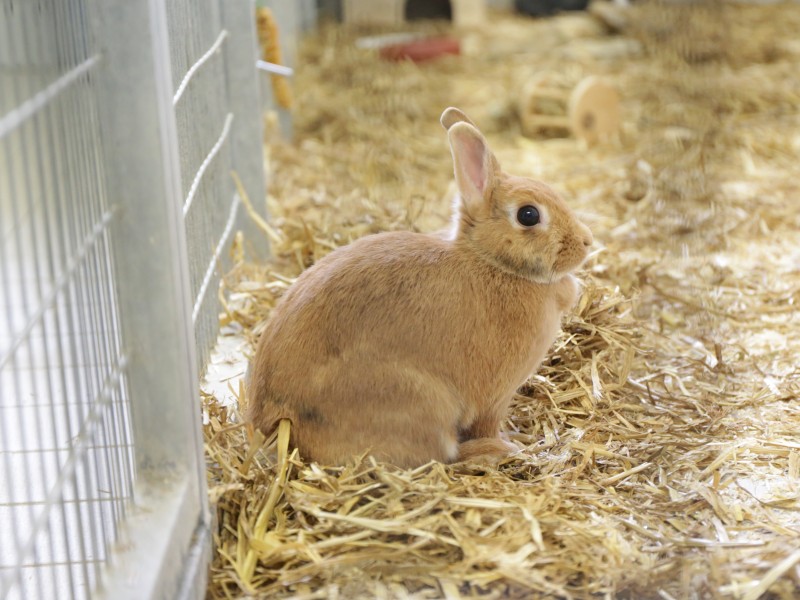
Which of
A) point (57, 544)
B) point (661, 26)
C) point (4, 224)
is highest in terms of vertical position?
point (661, 26)

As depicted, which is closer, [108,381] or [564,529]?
[108,381]

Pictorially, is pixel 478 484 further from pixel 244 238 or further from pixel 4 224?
pixel 4 224

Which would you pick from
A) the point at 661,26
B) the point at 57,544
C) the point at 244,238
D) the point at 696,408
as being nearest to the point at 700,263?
the point at 696,408

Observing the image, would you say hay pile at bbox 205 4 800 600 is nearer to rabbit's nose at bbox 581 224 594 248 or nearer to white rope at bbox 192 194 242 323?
white rope at bbox 192 194 242 323

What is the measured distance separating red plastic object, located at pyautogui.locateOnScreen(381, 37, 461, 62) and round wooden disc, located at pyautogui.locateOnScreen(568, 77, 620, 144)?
1767 millimetres

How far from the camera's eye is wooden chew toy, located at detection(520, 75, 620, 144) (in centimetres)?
629

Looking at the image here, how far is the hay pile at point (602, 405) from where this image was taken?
7.47 ft

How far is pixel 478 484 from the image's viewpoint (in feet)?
8.32

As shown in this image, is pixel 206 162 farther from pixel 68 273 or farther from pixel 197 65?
pixel 68 273

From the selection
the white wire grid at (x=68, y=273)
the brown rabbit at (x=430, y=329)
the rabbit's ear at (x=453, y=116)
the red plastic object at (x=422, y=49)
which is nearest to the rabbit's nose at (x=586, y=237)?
the brown rabbit at (x=430, y=329)

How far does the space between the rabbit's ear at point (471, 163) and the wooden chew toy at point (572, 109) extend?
3677mm

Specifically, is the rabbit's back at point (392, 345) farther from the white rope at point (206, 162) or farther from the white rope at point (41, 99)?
the white rope at point (41, 99)

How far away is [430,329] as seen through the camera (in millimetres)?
2619

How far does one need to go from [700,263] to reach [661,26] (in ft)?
14.3
